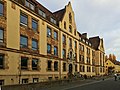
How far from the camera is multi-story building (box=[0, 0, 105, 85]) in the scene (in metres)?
30.0

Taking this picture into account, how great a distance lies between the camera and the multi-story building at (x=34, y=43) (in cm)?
2998

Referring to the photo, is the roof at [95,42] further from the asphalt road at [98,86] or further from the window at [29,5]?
the window at [29,5]

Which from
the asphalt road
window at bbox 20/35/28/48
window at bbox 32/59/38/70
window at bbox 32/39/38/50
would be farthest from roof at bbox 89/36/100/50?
window at bbox 20/35/28/48

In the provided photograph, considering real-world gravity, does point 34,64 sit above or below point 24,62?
below

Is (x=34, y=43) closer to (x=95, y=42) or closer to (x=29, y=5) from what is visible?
(x=29, y=5)

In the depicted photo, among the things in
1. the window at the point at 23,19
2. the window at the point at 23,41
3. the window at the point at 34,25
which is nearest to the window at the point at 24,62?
the window at the point at 23,41

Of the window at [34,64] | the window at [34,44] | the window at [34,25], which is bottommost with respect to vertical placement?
the window at [34,64]

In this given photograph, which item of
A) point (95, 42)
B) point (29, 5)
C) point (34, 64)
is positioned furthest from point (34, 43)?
point (95, 42)

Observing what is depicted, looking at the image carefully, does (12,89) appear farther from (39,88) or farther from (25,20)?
(25,20)

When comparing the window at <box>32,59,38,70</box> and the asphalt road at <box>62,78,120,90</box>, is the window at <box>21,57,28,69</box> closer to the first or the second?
the window at <box>32,59,38,70</box>

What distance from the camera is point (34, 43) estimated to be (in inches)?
1485

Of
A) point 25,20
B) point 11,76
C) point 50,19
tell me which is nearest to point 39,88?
point 11,76

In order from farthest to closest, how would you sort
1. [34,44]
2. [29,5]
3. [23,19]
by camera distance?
[34,44], [29,5], [23,19]

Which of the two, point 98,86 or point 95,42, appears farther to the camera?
point 95,42
